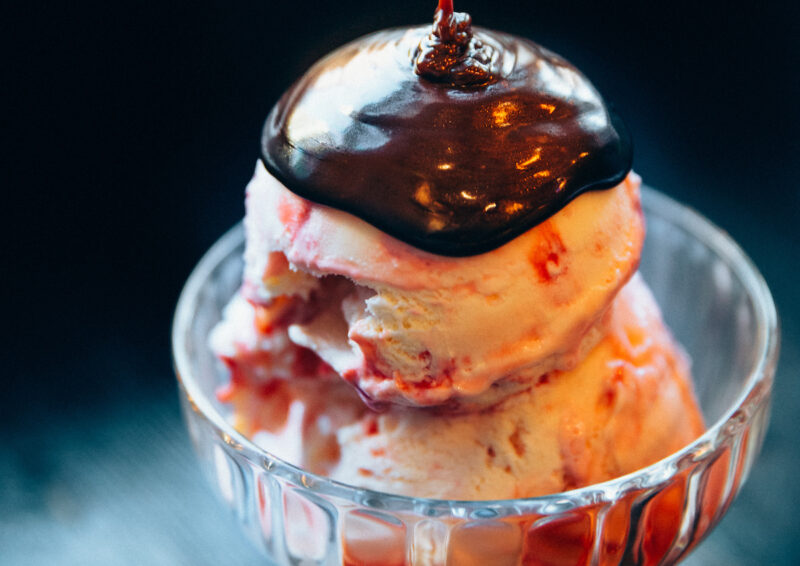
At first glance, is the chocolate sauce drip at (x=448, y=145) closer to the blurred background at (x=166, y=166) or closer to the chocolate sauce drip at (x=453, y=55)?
the chocolate sauce drip at (x=453, y=55)

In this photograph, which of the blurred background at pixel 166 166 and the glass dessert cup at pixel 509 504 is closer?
the glass dessert cup at pixel 509 504

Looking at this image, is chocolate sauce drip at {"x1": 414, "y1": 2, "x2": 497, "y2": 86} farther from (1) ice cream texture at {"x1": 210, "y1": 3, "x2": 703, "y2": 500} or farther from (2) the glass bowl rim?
(2) the glass bowl rim

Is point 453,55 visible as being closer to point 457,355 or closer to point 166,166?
point 457,355

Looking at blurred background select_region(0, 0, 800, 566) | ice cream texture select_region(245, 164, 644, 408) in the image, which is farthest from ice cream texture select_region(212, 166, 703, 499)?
blurred background select_region(0, 0, 800, 566)

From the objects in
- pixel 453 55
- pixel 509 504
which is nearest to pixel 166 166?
pixel 453 55

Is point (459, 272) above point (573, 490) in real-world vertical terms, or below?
above

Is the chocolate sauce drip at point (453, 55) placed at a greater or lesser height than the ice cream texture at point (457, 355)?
greater

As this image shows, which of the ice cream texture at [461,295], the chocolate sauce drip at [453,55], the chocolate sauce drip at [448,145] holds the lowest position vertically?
the ice cream texture at [461,295]

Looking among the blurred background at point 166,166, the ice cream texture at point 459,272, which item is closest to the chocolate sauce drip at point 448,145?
the ice cream texture at point 459,272
